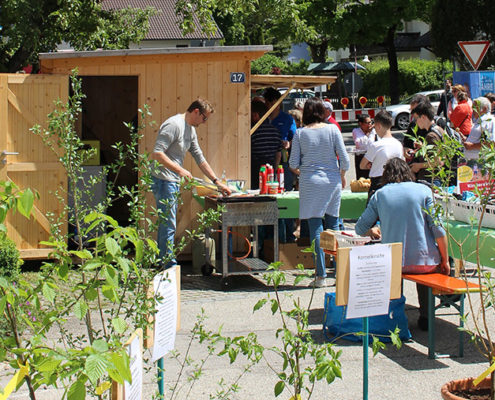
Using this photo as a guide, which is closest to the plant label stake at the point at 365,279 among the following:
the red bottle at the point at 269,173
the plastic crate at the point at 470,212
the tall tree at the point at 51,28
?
the plastic crate at the point at 470,212

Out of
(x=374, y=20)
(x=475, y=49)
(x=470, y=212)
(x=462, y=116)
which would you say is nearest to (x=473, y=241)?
(x=470, y=212)

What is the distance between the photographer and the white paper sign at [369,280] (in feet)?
17.5

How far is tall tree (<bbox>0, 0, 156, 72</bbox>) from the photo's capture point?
14.2m

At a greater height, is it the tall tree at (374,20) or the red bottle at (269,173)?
the tall tree at (374,20)

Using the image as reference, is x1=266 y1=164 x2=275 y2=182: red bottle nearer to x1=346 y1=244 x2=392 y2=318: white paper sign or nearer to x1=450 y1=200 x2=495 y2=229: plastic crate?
x1=450 y1=200 x2=495 y2=229: plastic crate

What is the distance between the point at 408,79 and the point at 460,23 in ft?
31.8

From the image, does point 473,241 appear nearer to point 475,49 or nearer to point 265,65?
point 475,49

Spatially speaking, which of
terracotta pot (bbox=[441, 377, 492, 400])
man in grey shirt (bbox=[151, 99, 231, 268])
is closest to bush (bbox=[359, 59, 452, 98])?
man in grey shirt (bbox=[151, 99, 231, 268])

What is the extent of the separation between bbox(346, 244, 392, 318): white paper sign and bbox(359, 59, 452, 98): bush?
137 ft

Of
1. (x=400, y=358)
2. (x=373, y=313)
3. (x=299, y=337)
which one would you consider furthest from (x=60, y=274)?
(x=400, y=358)

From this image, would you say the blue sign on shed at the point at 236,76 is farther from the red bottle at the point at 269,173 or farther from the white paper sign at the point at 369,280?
the white paper sign at the point at 369,280

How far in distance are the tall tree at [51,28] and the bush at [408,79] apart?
3027 cm

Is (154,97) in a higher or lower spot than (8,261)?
higher

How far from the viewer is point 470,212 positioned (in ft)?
24.2
